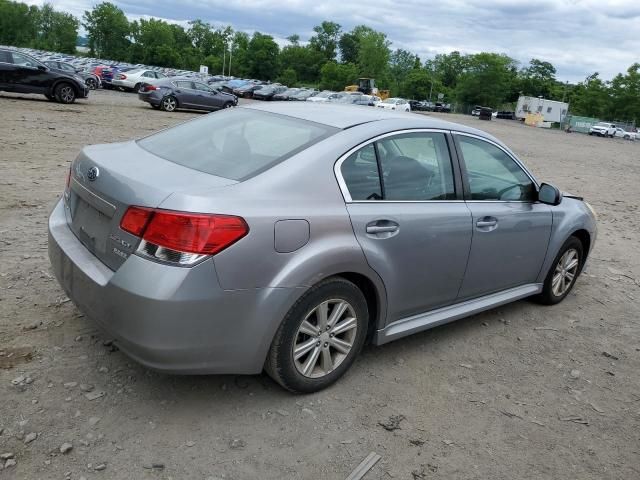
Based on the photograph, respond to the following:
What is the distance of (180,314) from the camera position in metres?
2.69

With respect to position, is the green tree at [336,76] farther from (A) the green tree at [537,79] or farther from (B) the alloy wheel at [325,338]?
(B) the alloy wheel at [325,338]

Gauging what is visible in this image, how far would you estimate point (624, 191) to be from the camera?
14.2m

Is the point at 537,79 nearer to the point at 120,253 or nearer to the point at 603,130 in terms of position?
the point at 603,130

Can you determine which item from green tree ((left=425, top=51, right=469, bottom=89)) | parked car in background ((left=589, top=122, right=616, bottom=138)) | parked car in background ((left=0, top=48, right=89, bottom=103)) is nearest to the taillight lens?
parked car in background ((left=0, top=48, right=89, bottom=103))

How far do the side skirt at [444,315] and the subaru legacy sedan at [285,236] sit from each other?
1 cm

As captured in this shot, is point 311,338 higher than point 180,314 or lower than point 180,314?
lower

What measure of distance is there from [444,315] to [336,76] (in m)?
121

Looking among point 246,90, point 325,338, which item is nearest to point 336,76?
point 246,90

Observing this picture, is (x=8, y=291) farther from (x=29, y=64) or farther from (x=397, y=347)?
(x=29, y=64)

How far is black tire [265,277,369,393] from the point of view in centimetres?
306

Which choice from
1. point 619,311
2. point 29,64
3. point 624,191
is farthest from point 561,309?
point 29,64

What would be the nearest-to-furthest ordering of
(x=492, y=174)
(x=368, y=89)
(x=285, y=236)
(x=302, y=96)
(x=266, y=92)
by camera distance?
(x=285, y=236), (x=492, y=174), (x=266, y=92), (x=302, y=96), (x=368, y=89)

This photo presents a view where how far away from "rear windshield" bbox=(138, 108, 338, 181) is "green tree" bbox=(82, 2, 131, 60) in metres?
122

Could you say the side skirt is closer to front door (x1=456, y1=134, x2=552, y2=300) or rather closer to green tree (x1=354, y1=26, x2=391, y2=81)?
front door (x1=456, y1=134, x2=552, y2=300)
